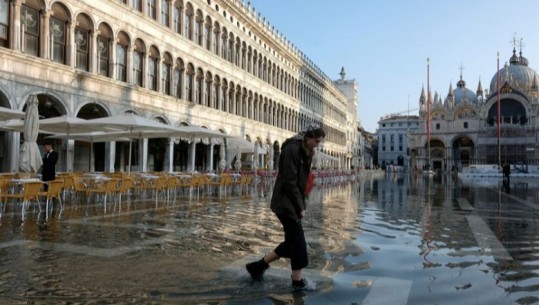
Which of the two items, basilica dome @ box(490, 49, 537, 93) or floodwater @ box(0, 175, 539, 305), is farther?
basilica dome @ box(490, 49, 537, 93)

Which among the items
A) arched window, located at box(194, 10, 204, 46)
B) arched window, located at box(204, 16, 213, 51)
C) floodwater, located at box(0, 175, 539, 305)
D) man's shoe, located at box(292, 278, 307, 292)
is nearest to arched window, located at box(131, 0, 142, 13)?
arched window, located at box(194, 10, 204, 46)

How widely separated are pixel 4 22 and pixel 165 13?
12116 mm

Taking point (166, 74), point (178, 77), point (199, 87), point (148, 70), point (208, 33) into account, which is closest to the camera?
point (148, 70)

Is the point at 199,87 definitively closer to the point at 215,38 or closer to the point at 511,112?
the point at 215,38

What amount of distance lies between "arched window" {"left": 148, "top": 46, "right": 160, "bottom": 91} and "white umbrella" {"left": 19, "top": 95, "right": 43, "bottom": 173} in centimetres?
1520

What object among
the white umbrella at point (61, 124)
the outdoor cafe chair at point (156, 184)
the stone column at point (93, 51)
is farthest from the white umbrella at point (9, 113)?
the stone column at point (93, 51)

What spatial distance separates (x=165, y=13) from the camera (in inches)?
1155

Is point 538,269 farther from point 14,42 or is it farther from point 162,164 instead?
point 162,164

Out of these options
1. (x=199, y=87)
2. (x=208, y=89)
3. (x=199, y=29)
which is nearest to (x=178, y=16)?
(x=199, y=29)

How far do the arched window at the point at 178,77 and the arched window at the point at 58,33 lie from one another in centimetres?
965

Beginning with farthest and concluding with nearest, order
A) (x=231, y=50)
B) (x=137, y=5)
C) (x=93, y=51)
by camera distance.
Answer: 1. (x=231, y=50)
2. (x=137, y=5)
3. (x=93, y=51)

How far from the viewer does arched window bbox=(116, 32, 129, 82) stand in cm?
2480

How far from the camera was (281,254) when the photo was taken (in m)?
5.28

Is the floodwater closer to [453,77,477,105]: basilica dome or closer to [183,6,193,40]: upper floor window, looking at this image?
[183,6,193,40]: upper floor window
